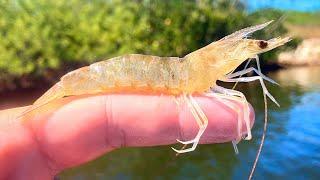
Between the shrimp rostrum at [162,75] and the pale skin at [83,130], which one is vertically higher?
the shrimp rostrum at [162,75]

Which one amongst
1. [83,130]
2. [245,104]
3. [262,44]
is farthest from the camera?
[262,44]

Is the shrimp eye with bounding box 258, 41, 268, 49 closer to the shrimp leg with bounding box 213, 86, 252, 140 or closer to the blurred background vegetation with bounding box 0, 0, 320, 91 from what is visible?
the shrimp leg with bounding box 213, 86, 252, 140

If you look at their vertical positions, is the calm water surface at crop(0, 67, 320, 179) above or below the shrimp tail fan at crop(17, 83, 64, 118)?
below

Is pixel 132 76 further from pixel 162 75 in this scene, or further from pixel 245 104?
pixel 245 104

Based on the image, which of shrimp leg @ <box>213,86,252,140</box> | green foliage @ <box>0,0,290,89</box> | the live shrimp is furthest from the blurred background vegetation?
Answer: shrimp leg @ <box>213,86,252,140</box>

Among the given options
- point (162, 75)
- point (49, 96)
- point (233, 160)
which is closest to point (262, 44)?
point (162, 75)

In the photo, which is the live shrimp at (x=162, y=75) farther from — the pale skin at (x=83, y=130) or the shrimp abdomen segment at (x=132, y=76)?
the pale skin at (x=83, y=130)

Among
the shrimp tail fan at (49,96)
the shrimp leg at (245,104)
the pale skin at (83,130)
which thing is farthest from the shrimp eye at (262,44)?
the shrimp tail fan at (49,96)
